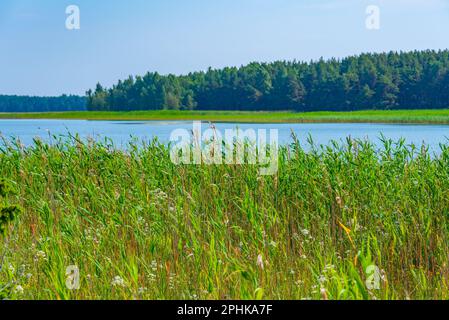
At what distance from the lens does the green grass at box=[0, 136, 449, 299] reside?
5.47 metres

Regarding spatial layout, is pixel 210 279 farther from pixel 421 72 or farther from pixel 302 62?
pixel 302 62

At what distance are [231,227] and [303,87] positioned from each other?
8177 cm

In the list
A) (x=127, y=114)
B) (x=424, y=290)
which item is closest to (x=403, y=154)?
(x=424, y=290)

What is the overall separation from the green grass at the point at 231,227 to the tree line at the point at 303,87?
51.5 metres

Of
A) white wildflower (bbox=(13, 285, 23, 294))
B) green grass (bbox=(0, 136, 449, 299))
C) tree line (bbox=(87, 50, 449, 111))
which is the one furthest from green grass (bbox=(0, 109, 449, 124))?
white wildflower (bbox=(13, 285, 23, 294))

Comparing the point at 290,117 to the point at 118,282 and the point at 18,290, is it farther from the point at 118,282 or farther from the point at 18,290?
the point at 118,282

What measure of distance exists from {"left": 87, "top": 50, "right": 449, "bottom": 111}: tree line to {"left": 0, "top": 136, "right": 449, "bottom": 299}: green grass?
5151 cm

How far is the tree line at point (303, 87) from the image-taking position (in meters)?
71.6

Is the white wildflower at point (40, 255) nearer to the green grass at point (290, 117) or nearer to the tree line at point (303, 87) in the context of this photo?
the green grass at point (290, 117)

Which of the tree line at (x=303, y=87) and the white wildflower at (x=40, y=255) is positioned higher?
the tree line at (x=303, y=87)

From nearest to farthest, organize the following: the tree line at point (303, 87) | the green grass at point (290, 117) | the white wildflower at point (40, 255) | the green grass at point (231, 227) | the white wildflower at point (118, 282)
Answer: the white wildflower at point (118, 282)
the green grass at point (231, 227)
the white wildflower at point (40, 255)
the green grass at point (290, 117)
the tree line at point (303, 87)

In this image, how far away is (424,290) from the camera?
18.4 ft

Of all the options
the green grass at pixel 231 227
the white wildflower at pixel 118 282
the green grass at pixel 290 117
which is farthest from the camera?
the green grass at pixel 290 117

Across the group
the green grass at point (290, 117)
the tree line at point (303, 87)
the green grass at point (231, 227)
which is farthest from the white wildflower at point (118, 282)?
the tree line at point (303, 87)
